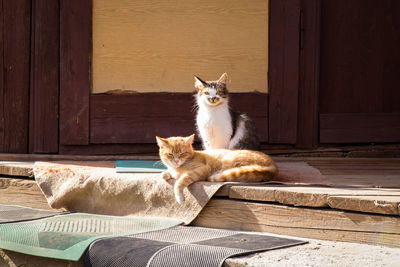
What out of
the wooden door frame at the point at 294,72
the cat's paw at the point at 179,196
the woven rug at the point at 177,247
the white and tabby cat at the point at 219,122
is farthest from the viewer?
the wooden door frame at the point at 294,72

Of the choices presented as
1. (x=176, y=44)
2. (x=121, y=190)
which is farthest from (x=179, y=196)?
(x=176, y=44)

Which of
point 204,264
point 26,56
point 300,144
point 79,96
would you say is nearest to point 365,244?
point 204,264

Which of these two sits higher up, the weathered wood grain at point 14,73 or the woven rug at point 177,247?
the weathered wood grain at point 14,73

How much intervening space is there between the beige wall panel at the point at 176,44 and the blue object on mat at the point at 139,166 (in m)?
0.87

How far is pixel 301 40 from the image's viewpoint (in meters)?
5.60

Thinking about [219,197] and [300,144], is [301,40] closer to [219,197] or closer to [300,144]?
[300,144]

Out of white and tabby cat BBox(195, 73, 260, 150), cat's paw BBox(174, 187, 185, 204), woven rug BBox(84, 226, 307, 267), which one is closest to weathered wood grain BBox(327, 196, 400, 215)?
woven rug BBox(84, 226, 307, 267)

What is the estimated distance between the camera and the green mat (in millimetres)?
3588

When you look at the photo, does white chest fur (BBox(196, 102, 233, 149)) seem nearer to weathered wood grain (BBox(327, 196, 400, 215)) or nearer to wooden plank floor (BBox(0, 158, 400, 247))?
wooden plank floor (BBox(0, 158, 400, 247))

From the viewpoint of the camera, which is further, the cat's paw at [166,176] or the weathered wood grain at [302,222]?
the cat's paw at [166,176]

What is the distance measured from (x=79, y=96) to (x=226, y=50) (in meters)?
1.39

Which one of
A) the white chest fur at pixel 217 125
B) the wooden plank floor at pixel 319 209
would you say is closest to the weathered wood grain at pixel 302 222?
the wooden plank floor at pixel 319 209

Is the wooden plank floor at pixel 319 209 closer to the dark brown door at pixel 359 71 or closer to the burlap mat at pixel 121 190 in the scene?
the burlap mat at pixel 121 190

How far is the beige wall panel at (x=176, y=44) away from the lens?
5.64 metres
